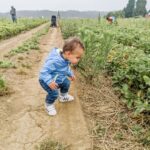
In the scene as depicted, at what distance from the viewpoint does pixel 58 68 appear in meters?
4.12

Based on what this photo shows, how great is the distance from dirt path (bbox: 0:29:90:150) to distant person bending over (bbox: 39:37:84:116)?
0.72 feet

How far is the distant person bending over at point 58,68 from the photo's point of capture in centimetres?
392

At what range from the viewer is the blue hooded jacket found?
3.99m

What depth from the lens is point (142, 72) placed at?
14.8 feet

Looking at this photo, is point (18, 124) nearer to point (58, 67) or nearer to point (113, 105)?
point (58, 67)

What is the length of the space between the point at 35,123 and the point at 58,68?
2.53 feet

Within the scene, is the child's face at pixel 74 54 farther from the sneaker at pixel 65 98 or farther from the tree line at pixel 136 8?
the tree line at pixel 136 8

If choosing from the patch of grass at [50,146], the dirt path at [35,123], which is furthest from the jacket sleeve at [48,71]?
the patch of grass at [50,146]

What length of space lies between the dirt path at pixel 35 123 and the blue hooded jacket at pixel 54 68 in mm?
493

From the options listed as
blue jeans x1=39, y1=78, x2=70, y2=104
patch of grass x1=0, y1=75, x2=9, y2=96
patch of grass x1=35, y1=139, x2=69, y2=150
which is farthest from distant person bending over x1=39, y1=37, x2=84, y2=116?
patch of grass x1=0, y1=75, x2=9, y2=96

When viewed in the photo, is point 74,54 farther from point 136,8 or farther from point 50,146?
point 136,8

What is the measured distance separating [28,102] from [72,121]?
928 millimetres

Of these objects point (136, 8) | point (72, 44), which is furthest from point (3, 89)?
point (136, 8)

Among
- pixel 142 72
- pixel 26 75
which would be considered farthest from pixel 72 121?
pixel 26 75
